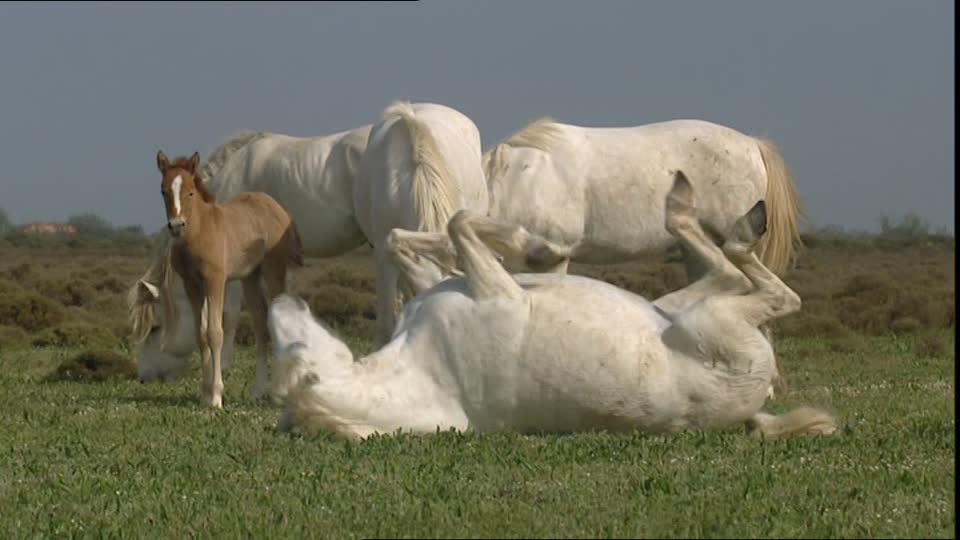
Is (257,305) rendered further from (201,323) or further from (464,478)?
(464,478)

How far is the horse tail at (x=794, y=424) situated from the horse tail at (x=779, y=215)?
16.6ft

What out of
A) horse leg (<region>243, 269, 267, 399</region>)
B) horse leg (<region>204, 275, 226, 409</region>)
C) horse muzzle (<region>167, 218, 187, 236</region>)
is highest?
horse muzzle (<region>167, 218, 187, 236</region>)

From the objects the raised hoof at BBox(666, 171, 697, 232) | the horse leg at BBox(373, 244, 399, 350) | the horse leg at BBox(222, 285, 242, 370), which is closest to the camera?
the raised hoof at BBox(666, 171, 697, 232)

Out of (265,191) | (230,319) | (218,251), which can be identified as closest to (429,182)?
(218,251)

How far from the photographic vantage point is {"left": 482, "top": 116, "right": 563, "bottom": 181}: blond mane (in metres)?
12.2

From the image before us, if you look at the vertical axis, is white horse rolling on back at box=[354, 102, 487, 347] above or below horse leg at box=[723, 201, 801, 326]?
below

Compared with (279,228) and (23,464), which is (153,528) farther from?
(279,228)

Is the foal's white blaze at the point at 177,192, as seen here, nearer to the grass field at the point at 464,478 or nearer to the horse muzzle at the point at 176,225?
the horse muzzle at the point at 176,225

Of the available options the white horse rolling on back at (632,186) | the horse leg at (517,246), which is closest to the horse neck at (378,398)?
the horse leg at (517,246)

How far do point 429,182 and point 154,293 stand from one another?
2921 millimetres

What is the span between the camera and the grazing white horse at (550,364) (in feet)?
21.9

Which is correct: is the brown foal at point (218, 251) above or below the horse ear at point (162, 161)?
below

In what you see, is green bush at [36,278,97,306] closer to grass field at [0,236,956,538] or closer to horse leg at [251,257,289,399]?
horse leg at [251,257,289,399]

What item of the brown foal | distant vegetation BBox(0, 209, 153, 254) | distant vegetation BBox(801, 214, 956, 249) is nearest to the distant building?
distant vegetation BBox(0, 209, 153, 254)
